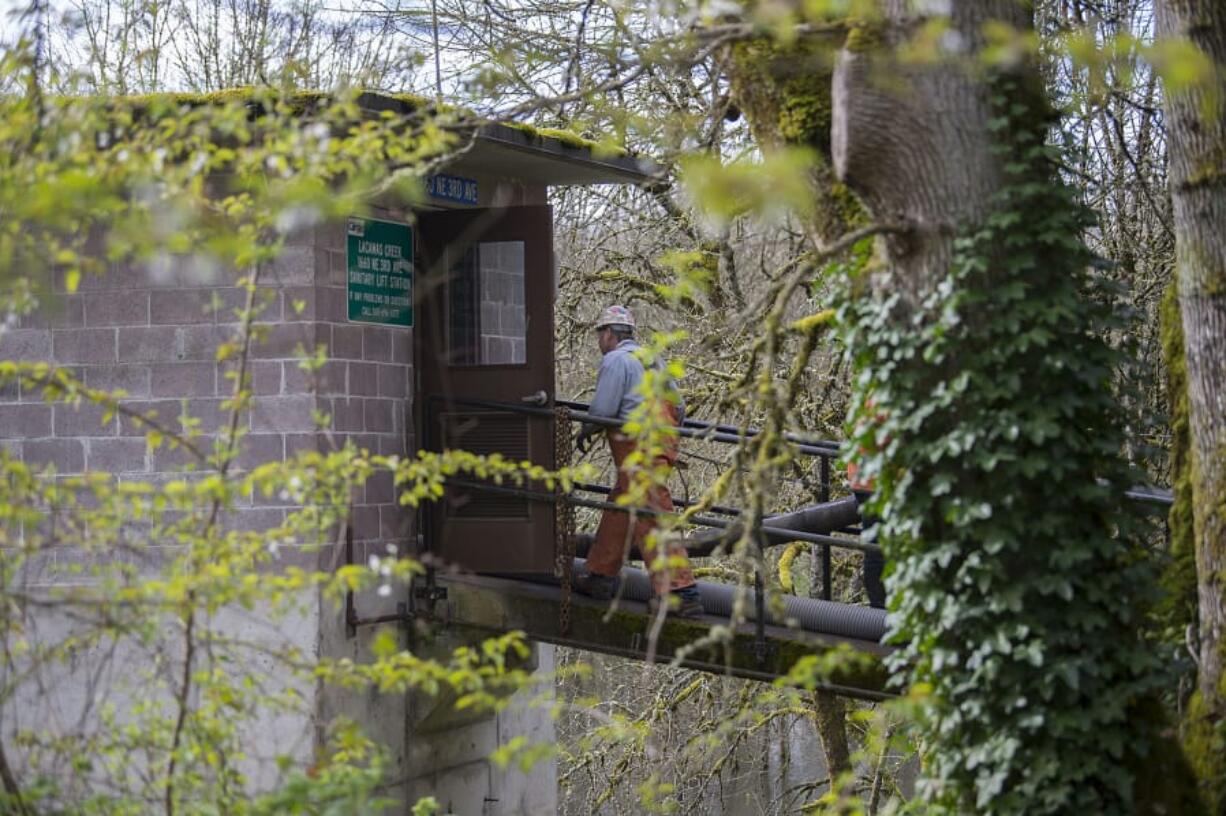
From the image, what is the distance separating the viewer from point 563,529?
844 centimetres

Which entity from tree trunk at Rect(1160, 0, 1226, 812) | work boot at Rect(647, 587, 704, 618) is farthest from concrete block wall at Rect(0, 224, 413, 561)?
tree trunk at Rect(1160, 0, 1226, 812)

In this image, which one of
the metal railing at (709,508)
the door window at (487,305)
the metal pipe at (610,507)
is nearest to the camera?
the metal pipe at (610,507)

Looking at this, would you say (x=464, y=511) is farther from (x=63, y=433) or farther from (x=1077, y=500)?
(x=1077, y=500)

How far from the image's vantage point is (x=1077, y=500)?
5.82 m

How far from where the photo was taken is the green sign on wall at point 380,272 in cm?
823

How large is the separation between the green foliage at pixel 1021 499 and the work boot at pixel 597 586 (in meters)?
2.75

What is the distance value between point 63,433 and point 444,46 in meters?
4.37

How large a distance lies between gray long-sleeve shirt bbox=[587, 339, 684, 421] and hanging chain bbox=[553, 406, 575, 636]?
0.62 feet

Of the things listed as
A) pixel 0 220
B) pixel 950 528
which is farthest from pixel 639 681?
pixel 0 220

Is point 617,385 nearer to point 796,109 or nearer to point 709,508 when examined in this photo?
point 709,508

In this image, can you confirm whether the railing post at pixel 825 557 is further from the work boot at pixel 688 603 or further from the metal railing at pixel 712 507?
the work boot at pixel 688 603

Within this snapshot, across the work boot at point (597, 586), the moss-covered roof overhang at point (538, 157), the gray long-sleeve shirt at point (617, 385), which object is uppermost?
the moss-covered roof overhang at point (538, 157)

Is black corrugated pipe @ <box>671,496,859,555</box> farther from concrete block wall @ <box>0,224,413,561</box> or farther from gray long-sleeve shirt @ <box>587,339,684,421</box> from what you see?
concrete block wall @ <box>0,224,413,561</box>

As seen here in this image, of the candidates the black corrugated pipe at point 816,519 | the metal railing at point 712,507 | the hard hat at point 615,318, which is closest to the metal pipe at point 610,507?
the metal railing at point 712,507
